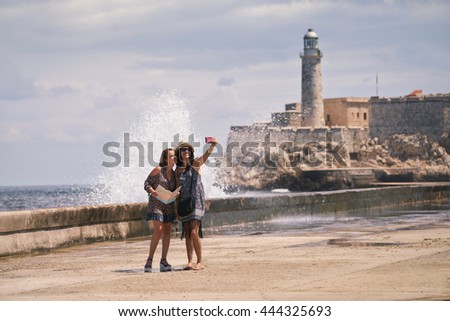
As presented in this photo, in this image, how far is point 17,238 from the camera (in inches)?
401

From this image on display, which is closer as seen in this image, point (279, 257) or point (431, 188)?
point (279, 257)

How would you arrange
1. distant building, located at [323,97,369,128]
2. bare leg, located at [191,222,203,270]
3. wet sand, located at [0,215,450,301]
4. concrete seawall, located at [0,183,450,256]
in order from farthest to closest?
distant building, located at [323,97,369,128]
concrete seawall, located at [0,183,450,256]
bare leg, located at [191,222,203,270]
wet sand, located at [0,215,450,301]

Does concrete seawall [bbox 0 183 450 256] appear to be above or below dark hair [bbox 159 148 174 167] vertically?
below

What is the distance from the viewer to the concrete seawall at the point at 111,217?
33.6 ft

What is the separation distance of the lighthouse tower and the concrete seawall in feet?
227

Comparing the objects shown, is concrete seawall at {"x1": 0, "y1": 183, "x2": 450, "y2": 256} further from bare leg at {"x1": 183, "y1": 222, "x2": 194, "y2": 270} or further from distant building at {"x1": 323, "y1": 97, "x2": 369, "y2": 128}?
distant building at {"x1": 323, "y1": 97, "x2": 369, "y2": 128}

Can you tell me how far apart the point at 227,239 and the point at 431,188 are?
13.3 metres

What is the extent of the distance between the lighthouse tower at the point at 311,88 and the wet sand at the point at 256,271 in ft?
250

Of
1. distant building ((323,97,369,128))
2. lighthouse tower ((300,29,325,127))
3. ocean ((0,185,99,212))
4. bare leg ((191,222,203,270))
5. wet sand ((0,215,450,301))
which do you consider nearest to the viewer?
wet sand ((0,215,450,301))

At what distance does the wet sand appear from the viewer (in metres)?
6.51

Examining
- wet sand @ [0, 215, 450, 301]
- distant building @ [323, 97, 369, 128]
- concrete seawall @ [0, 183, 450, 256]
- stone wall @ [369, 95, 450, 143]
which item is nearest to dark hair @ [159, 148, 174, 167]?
wet sand @ [0, 215, 450, 301]

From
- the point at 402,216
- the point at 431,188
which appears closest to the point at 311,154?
the point at 431,188

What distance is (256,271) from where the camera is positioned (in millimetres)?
7797
